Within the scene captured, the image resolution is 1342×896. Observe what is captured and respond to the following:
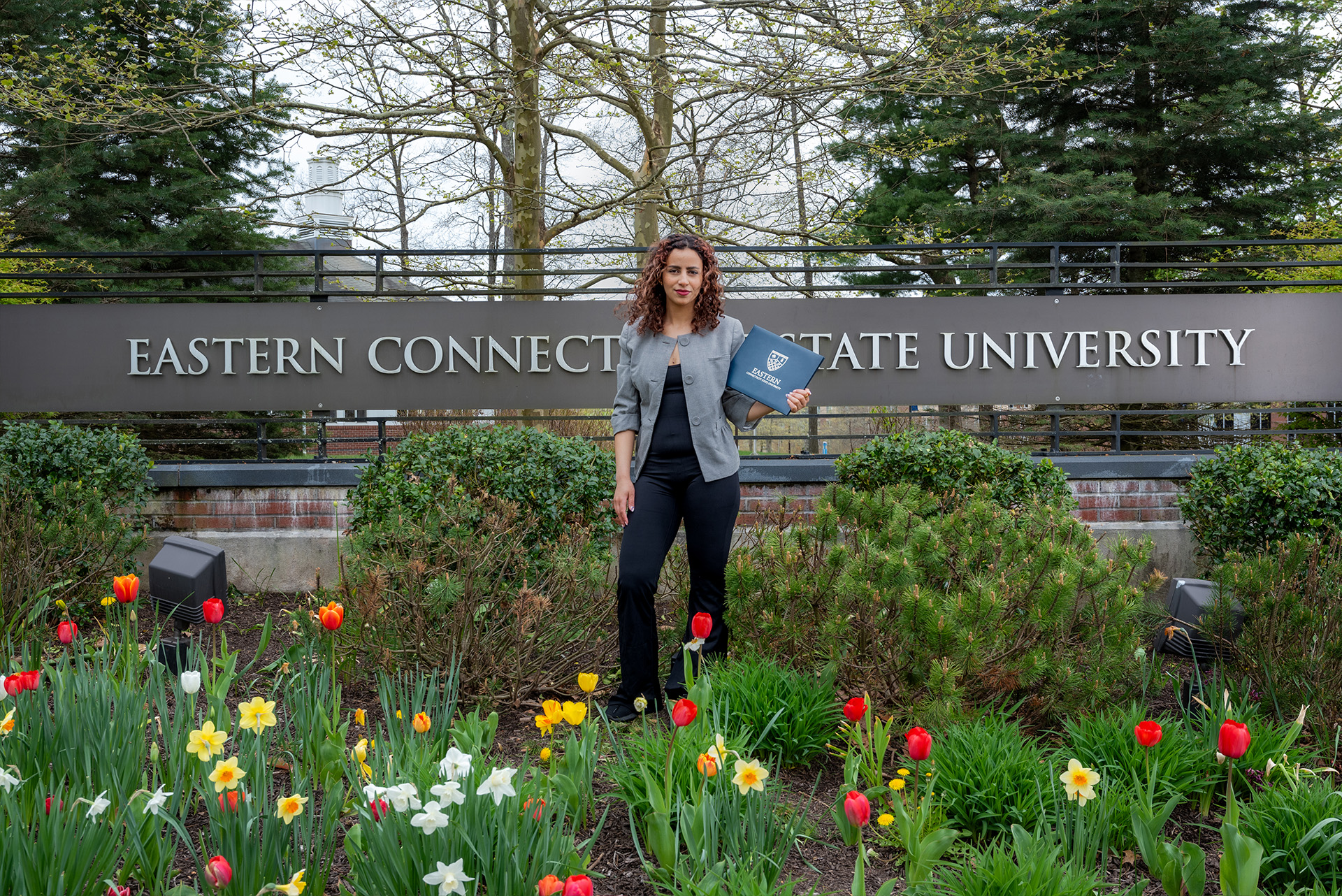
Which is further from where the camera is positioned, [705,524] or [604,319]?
[604,319]

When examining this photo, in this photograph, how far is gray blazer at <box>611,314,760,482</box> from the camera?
3174 millimetres

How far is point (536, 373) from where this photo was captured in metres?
6.40

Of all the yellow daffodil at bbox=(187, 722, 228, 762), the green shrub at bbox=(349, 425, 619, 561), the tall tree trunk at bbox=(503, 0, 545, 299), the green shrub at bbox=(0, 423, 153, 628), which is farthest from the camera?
the tall tree trunk at bbox=(503, 0, 545, 299)

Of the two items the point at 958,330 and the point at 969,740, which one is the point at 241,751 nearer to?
the point at 969,740

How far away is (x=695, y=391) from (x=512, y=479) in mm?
1853

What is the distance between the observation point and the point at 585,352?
251 inches

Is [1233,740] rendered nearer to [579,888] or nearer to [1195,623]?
[579,888]

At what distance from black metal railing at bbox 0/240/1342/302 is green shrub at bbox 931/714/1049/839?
12.4ft

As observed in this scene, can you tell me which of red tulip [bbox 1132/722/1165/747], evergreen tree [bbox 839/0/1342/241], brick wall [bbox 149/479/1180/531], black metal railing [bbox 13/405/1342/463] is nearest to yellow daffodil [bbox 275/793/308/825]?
red tulip [bbox 1132/722/1165/747]

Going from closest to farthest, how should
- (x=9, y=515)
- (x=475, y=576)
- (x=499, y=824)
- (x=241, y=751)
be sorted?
1. (x=499, y=824)
2. (x=241, y=751)
3. (x=475, y=576)
4. (x=9, y=515)

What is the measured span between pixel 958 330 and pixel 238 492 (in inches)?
201

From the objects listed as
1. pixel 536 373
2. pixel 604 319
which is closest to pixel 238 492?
pixel 536 373

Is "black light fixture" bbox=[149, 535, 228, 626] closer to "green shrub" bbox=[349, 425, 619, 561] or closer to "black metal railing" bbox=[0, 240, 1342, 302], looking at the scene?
"green shrub" bbox=[349, 425, 619, 561]

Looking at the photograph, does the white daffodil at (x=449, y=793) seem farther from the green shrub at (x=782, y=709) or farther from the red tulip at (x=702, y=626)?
the green shrub at (x=782, y=709)
